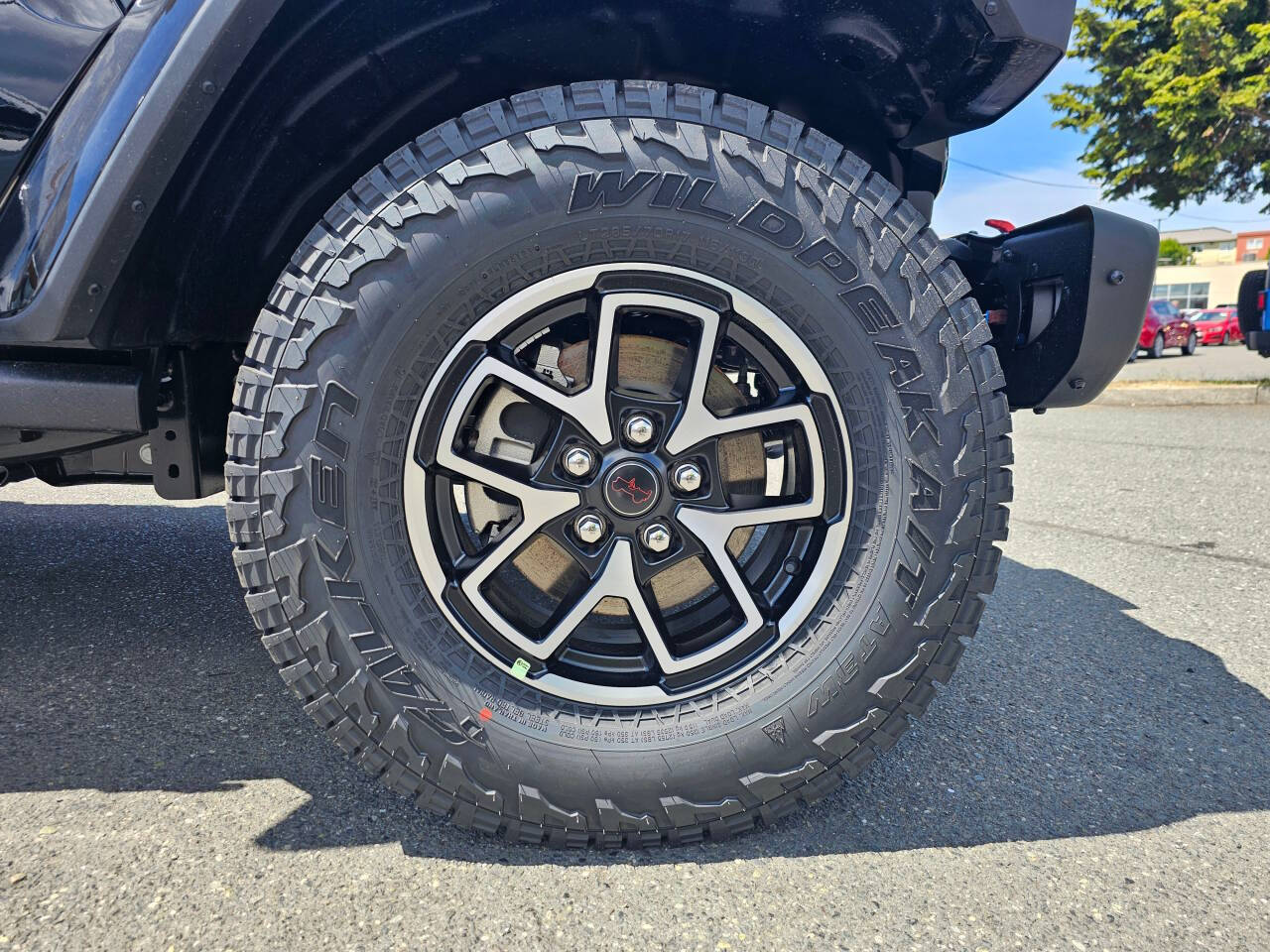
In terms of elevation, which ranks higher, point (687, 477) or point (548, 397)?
point (548, 397)

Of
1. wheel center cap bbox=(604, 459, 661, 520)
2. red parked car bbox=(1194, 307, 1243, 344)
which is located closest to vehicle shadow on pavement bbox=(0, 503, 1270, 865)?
wheel center cap bbox=(604, 459, 661, 520)

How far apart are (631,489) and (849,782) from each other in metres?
0.72

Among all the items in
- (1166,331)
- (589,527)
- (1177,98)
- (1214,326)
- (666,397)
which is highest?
(1177,98)

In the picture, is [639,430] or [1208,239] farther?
[1208,239]

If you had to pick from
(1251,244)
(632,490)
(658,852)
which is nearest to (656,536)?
(632,490)

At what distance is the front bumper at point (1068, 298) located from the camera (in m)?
1.59

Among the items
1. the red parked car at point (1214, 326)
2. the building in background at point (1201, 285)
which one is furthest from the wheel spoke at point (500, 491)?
the building in background at point (1201, 285)

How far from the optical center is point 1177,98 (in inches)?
431

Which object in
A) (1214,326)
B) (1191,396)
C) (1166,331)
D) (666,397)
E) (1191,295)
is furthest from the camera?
(1191,295)

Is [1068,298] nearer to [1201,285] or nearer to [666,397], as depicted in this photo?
[666,397]

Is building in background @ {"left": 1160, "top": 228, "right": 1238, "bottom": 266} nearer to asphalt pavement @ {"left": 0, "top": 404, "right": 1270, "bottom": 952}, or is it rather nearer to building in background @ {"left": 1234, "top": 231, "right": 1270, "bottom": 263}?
building in background @ {"left": 1234, "top": 231, "right": 1270, "bottom": 263}

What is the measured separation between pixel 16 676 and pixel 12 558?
1.17 metres

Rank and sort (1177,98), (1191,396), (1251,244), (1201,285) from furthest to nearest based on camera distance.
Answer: (1251,244) < (1201,285) < (1177,98) < (1191,396)

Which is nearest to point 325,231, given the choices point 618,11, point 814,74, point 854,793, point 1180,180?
point 618,11
